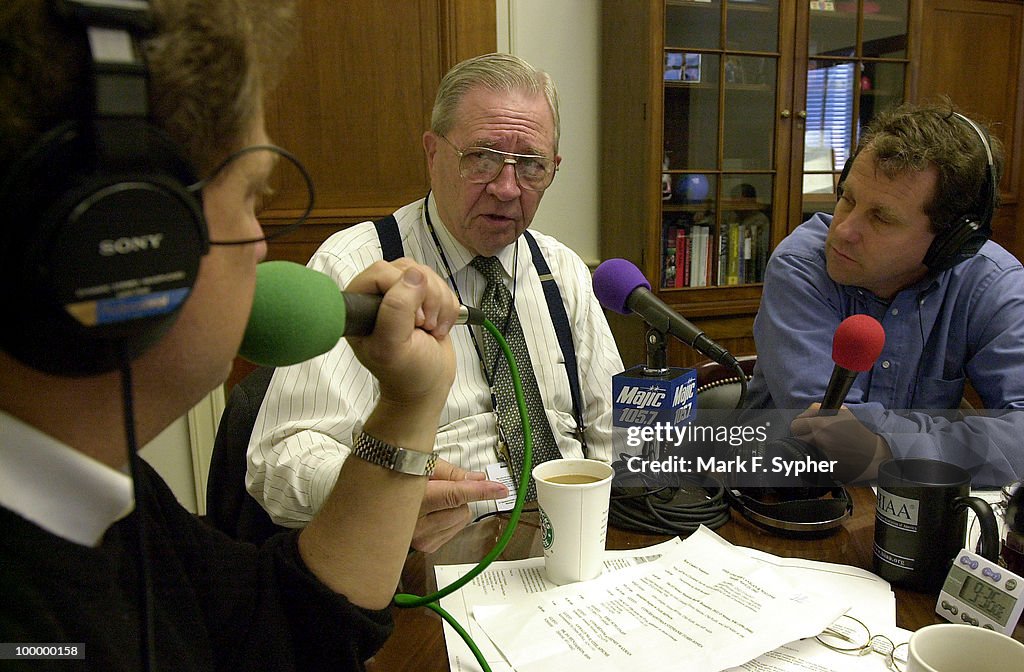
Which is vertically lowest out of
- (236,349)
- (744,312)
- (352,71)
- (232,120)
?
(744,312)

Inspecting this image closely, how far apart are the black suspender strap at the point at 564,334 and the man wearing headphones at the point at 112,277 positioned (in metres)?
0.99

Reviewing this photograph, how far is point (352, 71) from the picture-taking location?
2314 millimetres

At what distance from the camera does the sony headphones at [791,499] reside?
99 cm

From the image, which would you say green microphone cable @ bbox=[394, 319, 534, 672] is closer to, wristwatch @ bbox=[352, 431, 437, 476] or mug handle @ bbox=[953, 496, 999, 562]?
wristwatch @ bbox=[352, 431, 437, 476]

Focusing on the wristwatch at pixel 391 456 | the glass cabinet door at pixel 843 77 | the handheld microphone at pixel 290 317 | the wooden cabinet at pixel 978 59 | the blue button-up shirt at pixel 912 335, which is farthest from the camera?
the wooden cabinet at pixel 978 59

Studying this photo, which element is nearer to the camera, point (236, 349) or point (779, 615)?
point (236, 349)

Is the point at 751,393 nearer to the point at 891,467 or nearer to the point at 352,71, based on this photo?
the point at 891,467

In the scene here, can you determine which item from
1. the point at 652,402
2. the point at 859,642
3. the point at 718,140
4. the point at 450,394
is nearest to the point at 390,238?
the point at 450,394

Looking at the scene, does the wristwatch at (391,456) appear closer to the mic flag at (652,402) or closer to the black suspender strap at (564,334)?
the mic flag at (652,402)

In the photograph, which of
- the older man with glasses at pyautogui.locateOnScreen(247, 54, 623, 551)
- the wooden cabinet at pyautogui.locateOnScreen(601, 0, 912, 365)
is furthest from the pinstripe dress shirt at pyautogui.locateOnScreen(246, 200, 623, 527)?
the wooden cabinet at pyautogui.locateOnScreen(601, 0, 912, 365)

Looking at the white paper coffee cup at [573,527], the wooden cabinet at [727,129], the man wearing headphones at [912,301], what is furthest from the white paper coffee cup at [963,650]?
the wooden cabinet at [727,129]

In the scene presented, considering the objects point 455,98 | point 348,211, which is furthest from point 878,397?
point 348,211

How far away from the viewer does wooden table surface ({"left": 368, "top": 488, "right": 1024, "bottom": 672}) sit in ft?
2.40

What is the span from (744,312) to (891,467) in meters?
1.94
